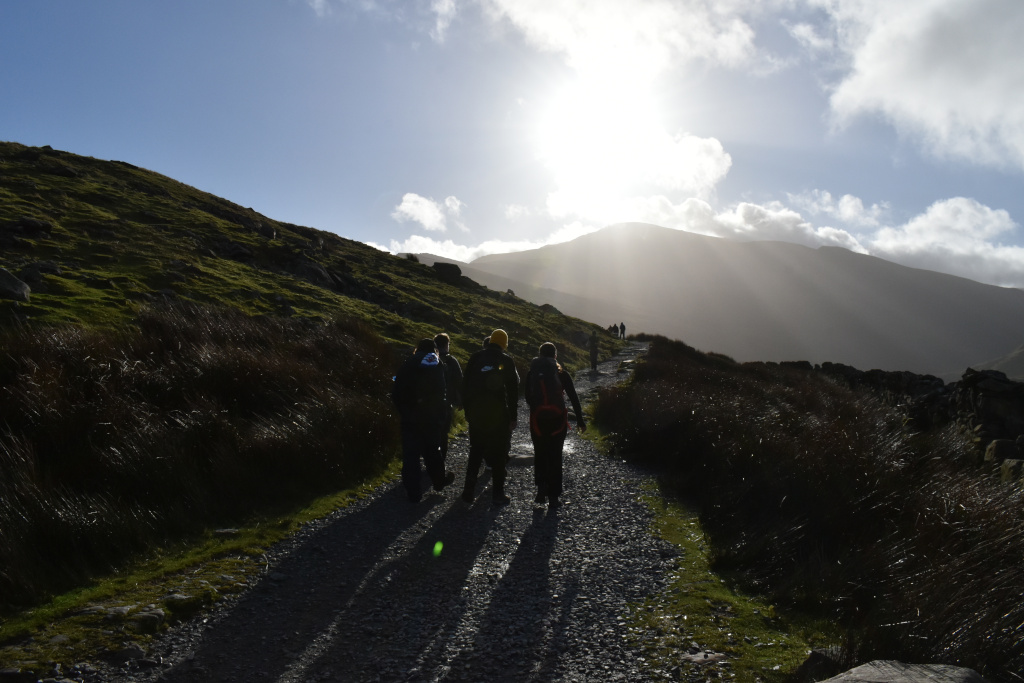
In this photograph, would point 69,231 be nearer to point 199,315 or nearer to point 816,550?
point 199,315

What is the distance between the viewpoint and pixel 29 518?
580 centimetres

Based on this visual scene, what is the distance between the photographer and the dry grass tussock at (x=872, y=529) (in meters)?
3.99

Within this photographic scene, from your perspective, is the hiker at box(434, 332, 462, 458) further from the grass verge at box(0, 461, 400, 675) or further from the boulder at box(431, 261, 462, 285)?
the boulder at box(431, 261, 462, 285)

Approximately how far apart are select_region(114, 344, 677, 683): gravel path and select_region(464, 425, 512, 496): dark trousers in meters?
0.41

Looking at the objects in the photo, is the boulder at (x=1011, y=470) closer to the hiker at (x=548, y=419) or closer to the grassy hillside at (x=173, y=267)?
the hiker at (x=548, y=419)

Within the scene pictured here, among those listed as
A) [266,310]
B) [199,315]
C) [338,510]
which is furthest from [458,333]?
[338,510]

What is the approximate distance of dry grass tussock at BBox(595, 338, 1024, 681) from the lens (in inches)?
157

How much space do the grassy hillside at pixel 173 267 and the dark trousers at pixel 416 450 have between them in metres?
12.5

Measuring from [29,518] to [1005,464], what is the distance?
12376 mm

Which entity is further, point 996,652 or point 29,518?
point 29,518

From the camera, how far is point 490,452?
8.90m

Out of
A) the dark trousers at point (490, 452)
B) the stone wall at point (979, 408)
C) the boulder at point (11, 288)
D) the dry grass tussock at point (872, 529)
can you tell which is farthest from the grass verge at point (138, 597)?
the boulder at point (11, 288)

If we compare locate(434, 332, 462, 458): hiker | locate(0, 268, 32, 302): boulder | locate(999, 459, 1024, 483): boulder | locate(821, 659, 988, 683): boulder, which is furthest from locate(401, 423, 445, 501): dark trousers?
locate(0, 268, 32, 302): boulder

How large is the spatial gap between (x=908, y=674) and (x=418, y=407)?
21.8 feet
